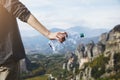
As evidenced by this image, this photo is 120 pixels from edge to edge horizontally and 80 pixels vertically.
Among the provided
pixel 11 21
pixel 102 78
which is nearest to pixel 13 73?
pixel 11 21

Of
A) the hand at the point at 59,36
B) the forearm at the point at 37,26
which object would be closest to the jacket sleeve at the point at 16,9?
the forearm at the point at 37,26

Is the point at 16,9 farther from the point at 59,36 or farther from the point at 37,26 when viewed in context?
the point at 59,36

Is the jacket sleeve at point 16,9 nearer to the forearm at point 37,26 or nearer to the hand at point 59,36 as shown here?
the forearm at point 37,26

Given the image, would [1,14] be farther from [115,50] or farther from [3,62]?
[115,50]

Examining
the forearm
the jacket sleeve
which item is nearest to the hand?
the forearm

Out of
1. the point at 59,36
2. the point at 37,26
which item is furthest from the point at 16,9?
the point at 59,36
